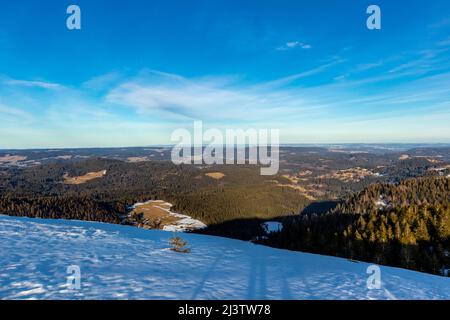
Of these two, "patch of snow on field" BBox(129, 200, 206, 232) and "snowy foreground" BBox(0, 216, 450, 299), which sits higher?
"snowy foreground" BBox(0, 216, 450, 299)

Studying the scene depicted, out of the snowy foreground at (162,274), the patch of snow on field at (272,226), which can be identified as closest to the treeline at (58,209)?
the patch of snow on field at (272,226)

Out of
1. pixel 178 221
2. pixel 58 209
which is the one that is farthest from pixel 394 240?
pixel 58 209

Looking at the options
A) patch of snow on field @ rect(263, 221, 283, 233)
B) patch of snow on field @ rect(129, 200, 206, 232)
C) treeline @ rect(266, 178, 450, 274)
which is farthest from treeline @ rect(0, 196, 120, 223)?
treeline @ rect(266, 178, 450, 274)

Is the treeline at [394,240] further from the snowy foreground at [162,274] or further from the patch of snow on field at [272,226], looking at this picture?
the patch of snow on field at [272,226]

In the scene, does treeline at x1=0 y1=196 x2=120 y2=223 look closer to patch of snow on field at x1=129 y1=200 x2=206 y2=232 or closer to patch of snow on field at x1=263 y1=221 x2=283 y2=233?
patch of snow on field at x1=129 y1=200 x2=206 y2=232

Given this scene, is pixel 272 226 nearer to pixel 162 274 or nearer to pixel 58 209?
pixel 58 209

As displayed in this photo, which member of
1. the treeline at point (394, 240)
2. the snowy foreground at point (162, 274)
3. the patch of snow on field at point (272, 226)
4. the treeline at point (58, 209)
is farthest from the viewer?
the patch of snow on field at point (272, 226)

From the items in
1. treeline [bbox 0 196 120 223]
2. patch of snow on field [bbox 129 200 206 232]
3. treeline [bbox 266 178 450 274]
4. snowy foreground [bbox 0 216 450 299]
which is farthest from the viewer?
patch of snow on field [bbox 129 200 206 232]

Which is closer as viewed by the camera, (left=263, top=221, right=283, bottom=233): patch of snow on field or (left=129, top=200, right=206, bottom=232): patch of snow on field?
(left=129, top=200, right=206, bottom=232): patch of snow on field
